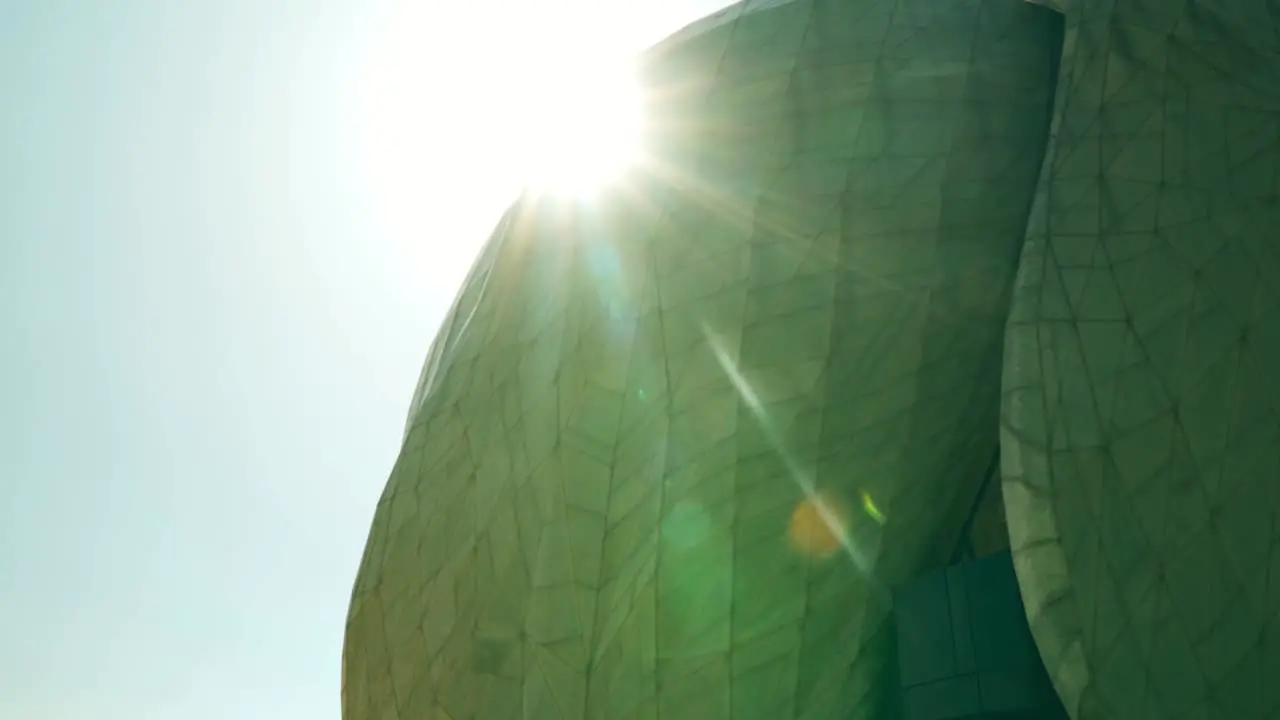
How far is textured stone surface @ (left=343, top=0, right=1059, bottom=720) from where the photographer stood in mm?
15633

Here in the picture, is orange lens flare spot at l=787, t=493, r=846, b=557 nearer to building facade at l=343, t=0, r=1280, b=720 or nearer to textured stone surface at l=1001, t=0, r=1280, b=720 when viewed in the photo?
building facade at l=343, t=0, r=1280, b=720

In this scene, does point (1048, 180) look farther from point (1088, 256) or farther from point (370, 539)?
point (370, 539)

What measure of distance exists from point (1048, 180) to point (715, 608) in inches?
287

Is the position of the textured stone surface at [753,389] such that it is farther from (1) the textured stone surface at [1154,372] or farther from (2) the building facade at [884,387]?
(1) the textured stone surface at [1154,372]

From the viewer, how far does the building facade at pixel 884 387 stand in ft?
46.4

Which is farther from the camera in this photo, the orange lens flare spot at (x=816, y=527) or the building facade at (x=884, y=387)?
the orange lens flare spot at (x=816, y=527)

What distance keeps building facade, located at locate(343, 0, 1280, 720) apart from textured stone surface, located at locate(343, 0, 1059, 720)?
0.05 meters

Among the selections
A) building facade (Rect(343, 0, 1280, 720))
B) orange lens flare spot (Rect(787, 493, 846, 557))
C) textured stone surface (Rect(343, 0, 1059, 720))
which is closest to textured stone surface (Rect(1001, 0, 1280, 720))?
building facade (Rect(343, 0, 1280, 720))

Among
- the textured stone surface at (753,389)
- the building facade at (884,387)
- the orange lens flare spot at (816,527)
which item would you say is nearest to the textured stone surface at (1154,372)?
the building facade at (884,387)

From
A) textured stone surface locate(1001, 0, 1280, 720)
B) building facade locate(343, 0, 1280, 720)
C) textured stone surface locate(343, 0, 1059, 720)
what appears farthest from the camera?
textured stone surface locate(343, 0, 1059, 720)

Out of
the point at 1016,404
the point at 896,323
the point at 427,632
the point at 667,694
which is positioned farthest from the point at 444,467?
the point at 1016,404

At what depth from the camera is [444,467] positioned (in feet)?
63.9

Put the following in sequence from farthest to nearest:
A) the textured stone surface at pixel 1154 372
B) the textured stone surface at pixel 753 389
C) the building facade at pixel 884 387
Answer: the textured stone surface at pixel 753 389 → the building facade at pixel 884 387 → the textured stone surface at pixel 1154 372

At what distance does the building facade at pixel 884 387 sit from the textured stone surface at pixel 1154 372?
39mm
